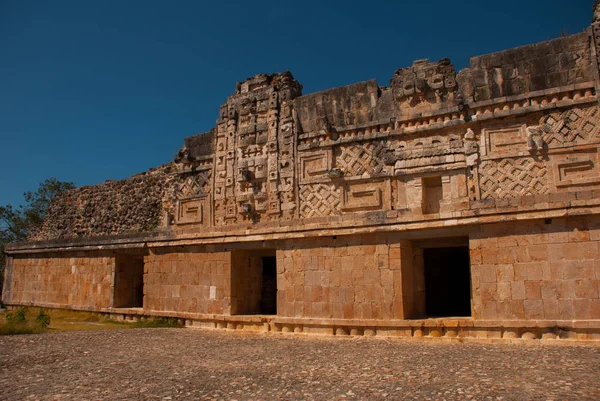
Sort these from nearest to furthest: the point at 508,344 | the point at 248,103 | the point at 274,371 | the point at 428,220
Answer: the point at 274,371
the point at 508,344
the point at 428,220
the point at 248,103

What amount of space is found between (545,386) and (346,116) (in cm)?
623

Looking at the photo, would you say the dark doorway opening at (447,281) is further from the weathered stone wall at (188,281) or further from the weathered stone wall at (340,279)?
the weathered stone wall at (188,281)

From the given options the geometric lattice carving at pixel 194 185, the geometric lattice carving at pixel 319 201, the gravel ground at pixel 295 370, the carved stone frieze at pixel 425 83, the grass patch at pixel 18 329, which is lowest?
the gravel ground at pixel 295 370

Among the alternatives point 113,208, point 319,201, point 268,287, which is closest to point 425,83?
point 319,201

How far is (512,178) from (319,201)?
3.49 meters

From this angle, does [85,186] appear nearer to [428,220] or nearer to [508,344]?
[428,220]

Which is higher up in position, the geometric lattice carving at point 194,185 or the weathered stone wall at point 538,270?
the geometric lattice carving at point 194,185

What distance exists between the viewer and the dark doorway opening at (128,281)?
12766 mm

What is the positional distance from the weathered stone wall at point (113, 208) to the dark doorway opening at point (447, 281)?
21.1 feet

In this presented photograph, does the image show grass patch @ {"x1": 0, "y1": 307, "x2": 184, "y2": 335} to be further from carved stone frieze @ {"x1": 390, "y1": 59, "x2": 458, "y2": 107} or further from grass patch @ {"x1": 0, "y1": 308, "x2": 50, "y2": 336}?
carved stone frieze @ {"x1": 390, "y1": 59, "x2": 458, "y2": 107}

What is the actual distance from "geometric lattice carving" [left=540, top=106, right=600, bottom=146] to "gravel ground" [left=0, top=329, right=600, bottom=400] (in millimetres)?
3086

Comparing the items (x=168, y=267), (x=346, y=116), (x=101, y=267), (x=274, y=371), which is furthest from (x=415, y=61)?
(x=101, y=267)

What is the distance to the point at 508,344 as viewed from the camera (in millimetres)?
7238

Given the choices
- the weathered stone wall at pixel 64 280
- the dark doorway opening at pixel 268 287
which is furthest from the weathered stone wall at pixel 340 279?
the weathered stone wall at pixel 64 280
